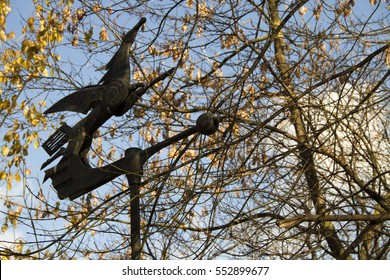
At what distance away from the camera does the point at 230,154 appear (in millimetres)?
6078

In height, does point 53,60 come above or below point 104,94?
above

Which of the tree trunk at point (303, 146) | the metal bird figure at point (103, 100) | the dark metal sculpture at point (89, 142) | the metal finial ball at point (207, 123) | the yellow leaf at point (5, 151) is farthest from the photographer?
the yellow leaf at point (5, 151)

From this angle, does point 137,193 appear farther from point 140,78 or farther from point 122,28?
point 140,78

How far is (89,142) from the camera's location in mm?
3318

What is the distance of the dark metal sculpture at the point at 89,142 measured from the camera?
9.97ft

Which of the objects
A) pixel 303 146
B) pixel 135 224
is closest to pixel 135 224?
pixel 135 224

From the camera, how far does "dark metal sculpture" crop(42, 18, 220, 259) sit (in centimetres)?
304

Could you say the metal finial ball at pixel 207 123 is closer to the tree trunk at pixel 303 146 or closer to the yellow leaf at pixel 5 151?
the tree trunk at pixel 303 146

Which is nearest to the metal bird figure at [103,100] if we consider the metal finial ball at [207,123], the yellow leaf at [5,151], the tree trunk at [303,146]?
the metal finial ball at [207,123]

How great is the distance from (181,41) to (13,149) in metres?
2.07

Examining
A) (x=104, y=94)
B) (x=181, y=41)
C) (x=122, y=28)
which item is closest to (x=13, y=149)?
(x=122, y=28)
